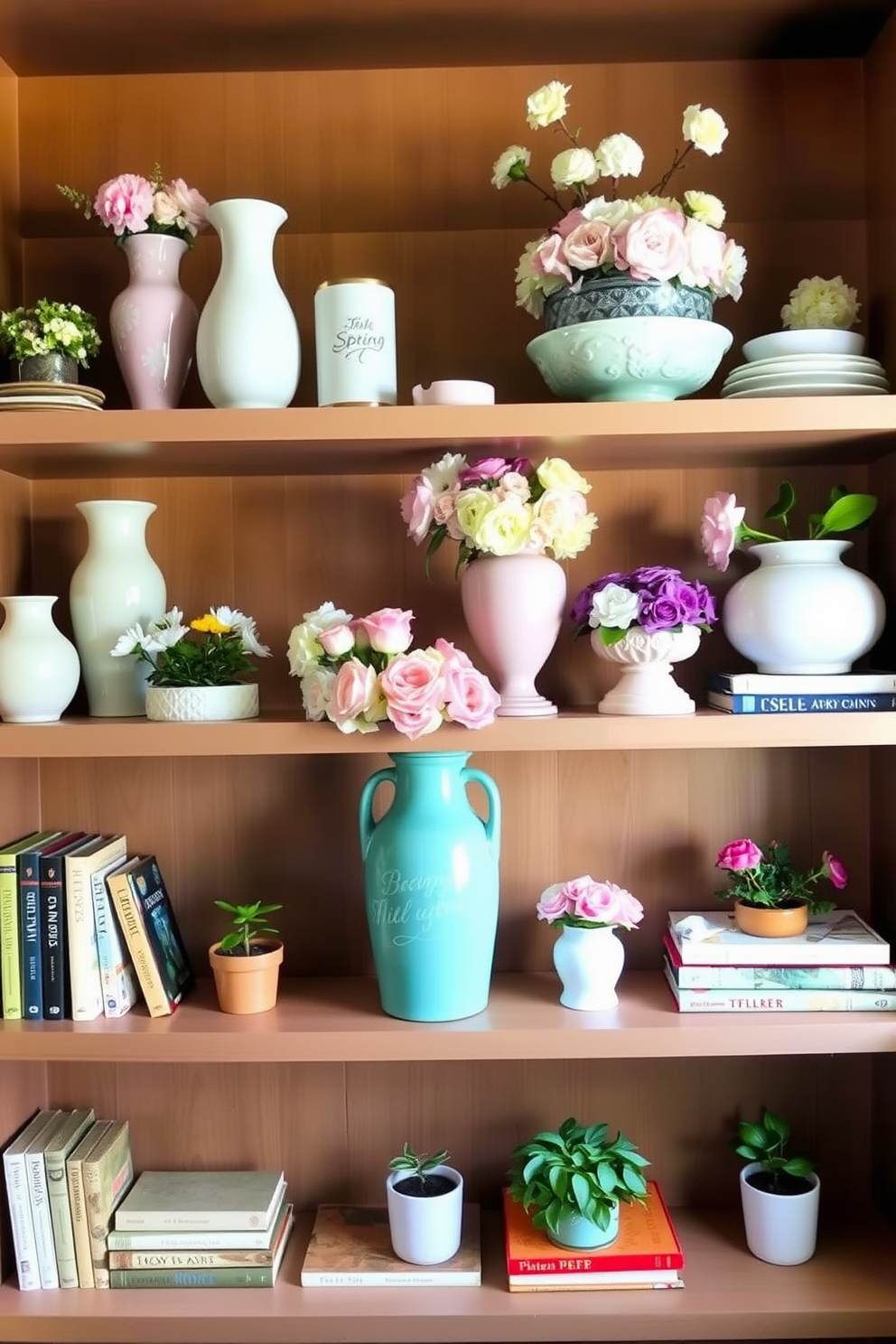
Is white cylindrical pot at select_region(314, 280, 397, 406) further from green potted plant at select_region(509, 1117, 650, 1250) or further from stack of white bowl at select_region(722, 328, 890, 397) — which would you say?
green potted plant at select_region(509, 1117, 650, 1250)

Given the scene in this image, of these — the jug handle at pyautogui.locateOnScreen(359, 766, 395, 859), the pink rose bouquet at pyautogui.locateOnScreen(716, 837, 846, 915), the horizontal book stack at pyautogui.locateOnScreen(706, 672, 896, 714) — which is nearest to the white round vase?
the horizontal book stack at pyautogui.locateOnScreen(706, 672, 896, 714)

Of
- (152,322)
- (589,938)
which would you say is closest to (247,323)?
(152,322)

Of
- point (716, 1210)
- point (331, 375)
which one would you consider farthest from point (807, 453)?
point (716, 1210)

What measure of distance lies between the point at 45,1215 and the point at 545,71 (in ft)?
5.64

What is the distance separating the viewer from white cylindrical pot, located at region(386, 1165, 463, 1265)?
143 cm

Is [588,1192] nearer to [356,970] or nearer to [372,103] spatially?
[356,970]

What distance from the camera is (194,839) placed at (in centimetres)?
165

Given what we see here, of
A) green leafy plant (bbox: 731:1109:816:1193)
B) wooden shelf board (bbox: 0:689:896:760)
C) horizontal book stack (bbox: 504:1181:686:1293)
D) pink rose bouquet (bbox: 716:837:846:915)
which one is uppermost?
wooden shelf board (bbox: 0:689:896:760)

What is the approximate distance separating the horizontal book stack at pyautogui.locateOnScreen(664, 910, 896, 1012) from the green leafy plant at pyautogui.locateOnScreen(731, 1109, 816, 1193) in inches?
9.5

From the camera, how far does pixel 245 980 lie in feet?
4.82

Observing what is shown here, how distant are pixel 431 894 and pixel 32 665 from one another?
58 centimetres

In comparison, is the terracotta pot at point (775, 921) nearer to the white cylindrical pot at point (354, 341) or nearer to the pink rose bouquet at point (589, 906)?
the pink rose bouquet at point (589, 906)

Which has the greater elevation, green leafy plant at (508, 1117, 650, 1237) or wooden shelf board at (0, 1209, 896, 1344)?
green leafy plant at (508, 1117, 650, 1237)

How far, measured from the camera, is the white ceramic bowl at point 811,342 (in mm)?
1406
